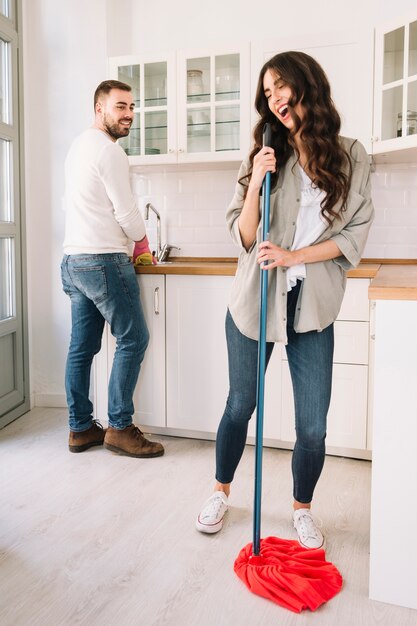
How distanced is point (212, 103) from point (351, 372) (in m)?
1.49

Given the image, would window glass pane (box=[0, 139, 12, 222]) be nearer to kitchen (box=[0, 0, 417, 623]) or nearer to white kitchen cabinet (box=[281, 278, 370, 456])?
kitchen (box=[0, 0, 417, 623])

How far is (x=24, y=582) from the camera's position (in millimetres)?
1844

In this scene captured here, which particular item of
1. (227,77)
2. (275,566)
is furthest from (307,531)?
(227,77)

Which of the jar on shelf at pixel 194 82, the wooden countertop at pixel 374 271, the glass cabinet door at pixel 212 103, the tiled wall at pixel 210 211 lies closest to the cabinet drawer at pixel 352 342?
the wooden countertop at pixel 374 271

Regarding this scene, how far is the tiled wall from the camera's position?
3266 mm

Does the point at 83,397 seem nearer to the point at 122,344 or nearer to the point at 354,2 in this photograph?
the point at 122,344

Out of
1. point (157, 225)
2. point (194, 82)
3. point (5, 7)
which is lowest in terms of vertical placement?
point (157, 225)

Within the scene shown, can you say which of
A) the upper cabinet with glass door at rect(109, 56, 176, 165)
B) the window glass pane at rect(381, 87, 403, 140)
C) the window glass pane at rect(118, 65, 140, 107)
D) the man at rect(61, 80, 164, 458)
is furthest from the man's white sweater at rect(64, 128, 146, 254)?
the window glass pane at rect(381, 87, 403, 140)

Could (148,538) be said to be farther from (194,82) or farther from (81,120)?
(81,120)

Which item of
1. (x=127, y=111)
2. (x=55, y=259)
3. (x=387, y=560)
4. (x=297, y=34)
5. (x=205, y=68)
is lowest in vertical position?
(x=387, y=560)

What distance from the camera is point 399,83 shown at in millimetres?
2877

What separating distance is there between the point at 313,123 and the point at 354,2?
73.3 inches

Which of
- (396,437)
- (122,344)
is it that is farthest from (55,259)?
(396,437)

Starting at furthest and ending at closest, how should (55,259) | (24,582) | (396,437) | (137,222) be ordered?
(55,259) → (137,222) → (24,582) → (396,437)
